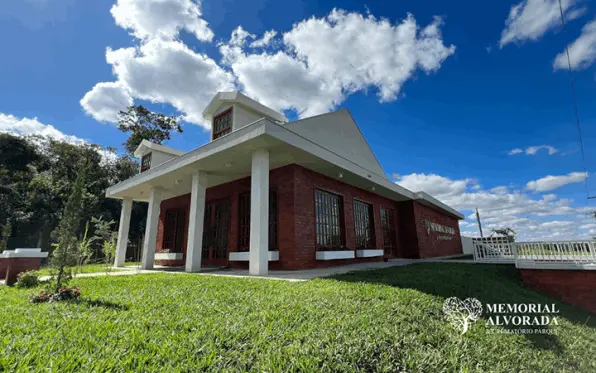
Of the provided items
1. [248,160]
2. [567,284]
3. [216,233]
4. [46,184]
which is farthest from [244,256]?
[46,184]

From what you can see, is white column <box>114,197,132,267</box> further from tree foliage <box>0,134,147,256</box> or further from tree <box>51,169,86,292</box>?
tree <box>51,169,86,292</box>

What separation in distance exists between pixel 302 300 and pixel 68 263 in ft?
12.8

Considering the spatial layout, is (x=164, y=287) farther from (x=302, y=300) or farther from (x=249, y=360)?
(x=249, y=360)

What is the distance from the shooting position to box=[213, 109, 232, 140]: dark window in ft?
32.4

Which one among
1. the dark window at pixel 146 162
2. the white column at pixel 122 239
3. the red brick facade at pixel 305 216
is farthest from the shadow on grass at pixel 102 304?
the dark window at pixel 146 162

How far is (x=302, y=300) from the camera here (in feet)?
12.4

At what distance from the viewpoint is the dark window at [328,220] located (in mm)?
9175

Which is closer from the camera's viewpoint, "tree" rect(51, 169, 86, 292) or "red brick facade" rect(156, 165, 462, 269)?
"tree" rect(51, 169, 86, 292)

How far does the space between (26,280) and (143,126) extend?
2308cm

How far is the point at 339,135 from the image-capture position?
1157 centimetres

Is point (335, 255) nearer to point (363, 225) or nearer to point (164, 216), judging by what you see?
point (363, 225)

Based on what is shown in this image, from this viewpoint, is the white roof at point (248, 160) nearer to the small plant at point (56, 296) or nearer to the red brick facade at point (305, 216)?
the red brick facade at point (305, 216)

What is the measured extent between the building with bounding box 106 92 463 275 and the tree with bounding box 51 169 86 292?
3.48m

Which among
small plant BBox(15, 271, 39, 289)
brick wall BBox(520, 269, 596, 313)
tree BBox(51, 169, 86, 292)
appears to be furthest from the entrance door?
brick wall BBox(520, 269, 596, 313)
